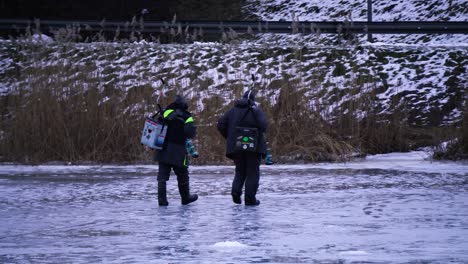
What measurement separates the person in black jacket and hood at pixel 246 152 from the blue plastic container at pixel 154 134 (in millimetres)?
939

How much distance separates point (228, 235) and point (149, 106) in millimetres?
10745

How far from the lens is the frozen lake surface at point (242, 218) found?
814 cm

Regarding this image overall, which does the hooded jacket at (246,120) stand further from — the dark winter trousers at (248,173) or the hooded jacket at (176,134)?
the hooded jacket at (176,134)

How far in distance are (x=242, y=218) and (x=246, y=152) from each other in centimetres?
145

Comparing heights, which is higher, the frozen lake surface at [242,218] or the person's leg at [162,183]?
the person's leg at [162,183]

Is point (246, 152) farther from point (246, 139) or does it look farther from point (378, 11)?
point (378, 11)

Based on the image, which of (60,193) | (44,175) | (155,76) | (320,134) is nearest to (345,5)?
(155,76)

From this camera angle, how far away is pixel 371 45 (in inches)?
979

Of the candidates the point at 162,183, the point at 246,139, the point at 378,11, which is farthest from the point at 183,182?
the point at 378,11

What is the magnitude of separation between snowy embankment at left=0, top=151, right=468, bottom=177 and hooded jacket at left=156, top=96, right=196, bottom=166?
4874 mm

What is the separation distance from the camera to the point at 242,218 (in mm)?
10555

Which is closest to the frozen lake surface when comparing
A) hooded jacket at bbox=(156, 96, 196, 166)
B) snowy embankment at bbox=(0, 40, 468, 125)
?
hooded jacket at bbox=(156, 96, 196, 166)

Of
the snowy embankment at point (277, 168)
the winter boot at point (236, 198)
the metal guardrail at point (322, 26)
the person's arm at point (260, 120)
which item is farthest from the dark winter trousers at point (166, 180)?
the metal guardrail at point (322, 26)

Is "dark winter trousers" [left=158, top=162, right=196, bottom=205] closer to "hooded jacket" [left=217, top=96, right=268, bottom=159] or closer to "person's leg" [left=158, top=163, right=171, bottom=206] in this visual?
"person's leg" [left=158, top=163, right=171, bottom=206]
